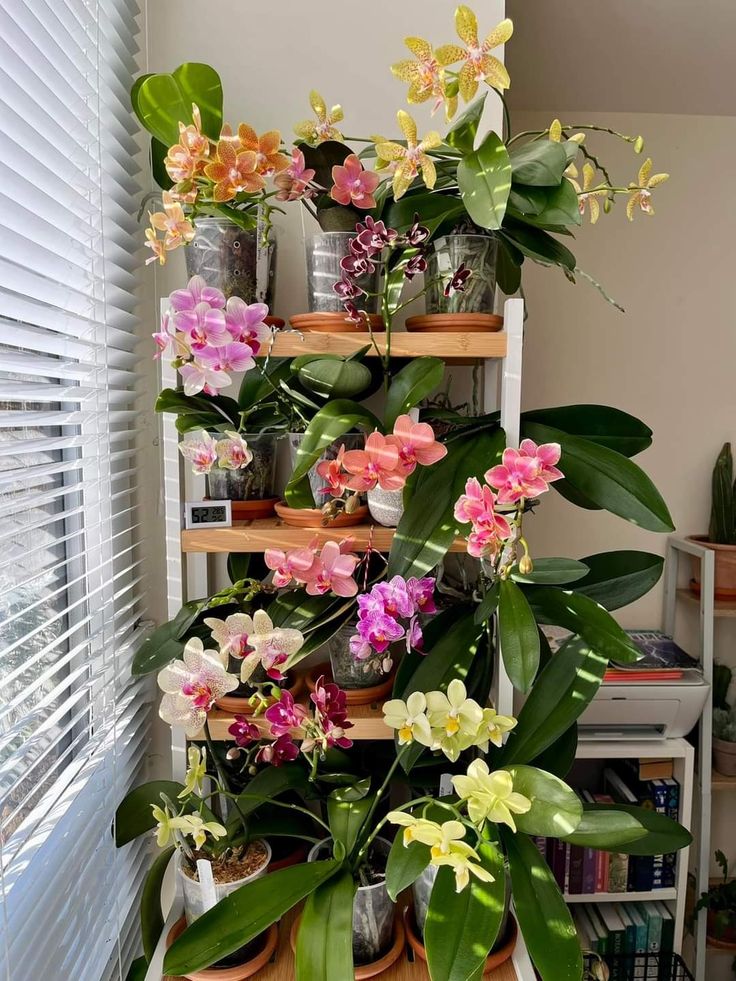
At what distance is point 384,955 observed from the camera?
3.17ft

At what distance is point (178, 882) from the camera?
0.97m

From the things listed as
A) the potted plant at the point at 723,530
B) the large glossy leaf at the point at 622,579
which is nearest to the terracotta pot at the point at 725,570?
the potted plant at the point at 723,530

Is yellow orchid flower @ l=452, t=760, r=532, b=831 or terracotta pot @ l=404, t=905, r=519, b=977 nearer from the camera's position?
yellow orchid flower @ l=452, t=760, r=532, b=831

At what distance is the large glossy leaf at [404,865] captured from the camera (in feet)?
2.60

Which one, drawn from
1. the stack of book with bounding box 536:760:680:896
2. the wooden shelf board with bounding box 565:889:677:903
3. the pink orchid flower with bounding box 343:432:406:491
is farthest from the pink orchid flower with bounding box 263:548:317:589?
the wooden shelf board with bounding box 565:889:677:903

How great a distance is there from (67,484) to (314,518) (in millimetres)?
363

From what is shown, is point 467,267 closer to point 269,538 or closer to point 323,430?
point 323,430

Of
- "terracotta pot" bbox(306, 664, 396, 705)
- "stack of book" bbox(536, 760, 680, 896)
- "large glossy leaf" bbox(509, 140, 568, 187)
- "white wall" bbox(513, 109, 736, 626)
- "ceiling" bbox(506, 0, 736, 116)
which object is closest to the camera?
"large glossy leaf" bbox(509, 140, 568, 187)

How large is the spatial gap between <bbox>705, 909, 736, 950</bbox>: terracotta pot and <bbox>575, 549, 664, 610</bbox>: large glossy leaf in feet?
5.29

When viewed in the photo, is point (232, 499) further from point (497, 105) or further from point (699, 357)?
point (699, 357)

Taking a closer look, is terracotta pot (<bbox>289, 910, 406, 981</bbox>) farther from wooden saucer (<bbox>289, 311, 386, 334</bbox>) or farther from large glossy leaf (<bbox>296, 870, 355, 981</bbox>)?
wooden saucer (<bbox>289, 311, 386, 334</bbox>)

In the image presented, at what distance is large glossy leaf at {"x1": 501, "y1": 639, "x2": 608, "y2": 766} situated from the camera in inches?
36.0

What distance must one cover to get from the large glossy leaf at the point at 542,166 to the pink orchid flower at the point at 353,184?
0.61ft

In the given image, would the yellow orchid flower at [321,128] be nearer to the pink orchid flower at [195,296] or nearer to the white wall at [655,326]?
the pink orchid flower at [195,296]
